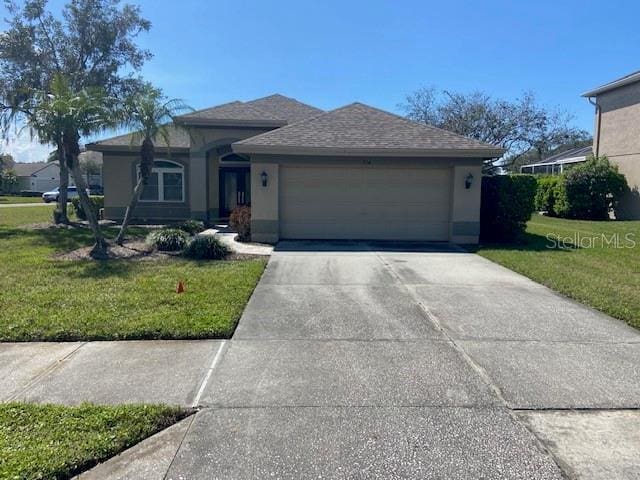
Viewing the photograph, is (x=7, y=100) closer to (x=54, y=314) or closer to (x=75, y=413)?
(x=54, y=314)

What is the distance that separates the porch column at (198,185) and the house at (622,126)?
20493 millimetres

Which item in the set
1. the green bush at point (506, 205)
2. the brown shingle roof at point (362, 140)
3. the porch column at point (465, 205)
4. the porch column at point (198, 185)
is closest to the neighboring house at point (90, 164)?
the porch column at point (198, 185)

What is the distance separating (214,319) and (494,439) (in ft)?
12.0

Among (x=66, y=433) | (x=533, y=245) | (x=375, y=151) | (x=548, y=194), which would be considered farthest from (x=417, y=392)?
(x=548, y=194)

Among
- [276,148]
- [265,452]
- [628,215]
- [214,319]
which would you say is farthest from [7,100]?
[628,215]

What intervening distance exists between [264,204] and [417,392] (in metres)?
10.1

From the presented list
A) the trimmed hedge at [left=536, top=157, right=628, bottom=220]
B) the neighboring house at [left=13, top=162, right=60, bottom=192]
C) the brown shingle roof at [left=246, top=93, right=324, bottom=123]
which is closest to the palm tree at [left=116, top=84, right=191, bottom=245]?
the brown shingle roof at [left=246, top=93, right=324, bottom=123]

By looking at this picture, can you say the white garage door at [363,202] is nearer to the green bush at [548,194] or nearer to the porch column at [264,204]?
the porch column at [264,204]

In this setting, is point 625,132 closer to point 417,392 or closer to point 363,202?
point 363,202

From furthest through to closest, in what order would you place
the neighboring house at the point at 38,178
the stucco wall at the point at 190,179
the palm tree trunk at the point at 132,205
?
the neighboring house at the point at 38,178
the stucco wall at the point at 190,179
the palm tree trunk at the point at 132,205

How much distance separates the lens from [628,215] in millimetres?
22344

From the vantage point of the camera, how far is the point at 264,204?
525 inches

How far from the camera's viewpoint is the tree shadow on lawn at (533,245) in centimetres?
1245

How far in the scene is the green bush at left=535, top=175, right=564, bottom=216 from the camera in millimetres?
24172
